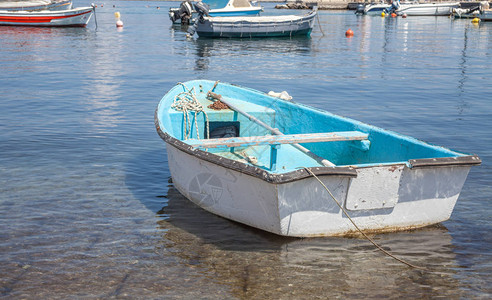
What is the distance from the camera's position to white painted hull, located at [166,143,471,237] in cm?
579

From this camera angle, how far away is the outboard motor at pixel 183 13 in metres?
42.2

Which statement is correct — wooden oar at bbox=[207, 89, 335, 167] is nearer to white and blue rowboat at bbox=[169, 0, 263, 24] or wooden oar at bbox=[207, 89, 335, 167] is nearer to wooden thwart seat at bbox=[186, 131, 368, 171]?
wooden thwart seat at bbox=[186, 131, 368, 171]

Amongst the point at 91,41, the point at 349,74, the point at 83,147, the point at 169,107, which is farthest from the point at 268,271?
the point at 91,41

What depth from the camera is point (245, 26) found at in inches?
1323

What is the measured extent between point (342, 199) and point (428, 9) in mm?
63914

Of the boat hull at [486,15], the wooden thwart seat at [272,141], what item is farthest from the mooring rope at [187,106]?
the boat hull at [486,15]

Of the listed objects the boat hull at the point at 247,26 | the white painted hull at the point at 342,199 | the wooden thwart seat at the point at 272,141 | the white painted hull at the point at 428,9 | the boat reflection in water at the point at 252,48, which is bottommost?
the white painted hull at the point at 342,199

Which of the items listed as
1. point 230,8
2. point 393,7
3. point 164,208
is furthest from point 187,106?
point 393,7

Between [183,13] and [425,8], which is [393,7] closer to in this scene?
[425,8]

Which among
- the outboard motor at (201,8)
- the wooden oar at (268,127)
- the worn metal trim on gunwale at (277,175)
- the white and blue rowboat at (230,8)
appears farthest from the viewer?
the white and blue rowboat at (230,8)

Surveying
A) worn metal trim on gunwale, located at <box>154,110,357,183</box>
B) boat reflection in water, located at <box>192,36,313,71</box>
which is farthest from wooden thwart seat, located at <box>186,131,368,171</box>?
boat reflection in water, located at <box>192,36,313,71</box>

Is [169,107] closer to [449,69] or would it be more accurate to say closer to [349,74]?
[349,74]

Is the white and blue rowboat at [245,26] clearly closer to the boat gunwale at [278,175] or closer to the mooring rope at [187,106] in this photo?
the mooring rope at [187,106]

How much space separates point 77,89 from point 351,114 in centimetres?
849
